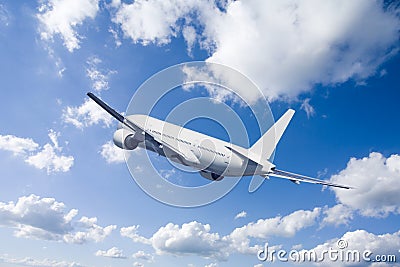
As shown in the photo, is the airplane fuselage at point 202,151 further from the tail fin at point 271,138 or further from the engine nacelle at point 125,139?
the tail fin at point 271,138

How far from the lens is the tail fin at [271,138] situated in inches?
2065

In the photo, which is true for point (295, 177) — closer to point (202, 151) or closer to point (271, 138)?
point (271, 138)

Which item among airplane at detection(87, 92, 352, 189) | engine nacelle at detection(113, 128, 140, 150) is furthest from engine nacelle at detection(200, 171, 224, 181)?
engine nacelle at detection(113, 128, 140, 150)

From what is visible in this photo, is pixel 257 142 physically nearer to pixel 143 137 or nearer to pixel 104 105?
pixel 143 137

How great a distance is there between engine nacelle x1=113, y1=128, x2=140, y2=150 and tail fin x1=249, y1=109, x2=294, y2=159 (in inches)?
807

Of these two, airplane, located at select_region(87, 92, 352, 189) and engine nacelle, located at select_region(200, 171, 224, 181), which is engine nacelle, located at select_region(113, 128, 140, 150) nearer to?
airplane, located at select_region(87, 92, 352, 189)

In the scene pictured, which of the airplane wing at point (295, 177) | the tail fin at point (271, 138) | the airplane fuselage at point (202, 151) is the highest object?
the tail fin at point (271, 138)

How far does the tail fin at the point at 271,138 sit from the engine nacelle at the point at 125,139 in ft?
67.2

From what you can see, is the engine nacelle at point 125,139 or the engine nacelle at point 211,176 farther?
the engine nacelle at point 211,176

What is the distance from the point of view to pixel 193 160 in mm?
46375

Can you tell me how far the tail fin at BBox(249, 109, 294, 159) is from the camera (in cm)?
5245

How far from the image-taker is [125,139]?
4912 centimetres

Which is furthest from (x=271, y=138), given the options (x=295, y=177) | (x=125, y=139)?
(x=125, y=139)

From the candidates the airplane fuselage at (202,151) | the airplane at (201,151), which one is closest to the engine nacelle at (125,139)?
the airplane at (201,151)
